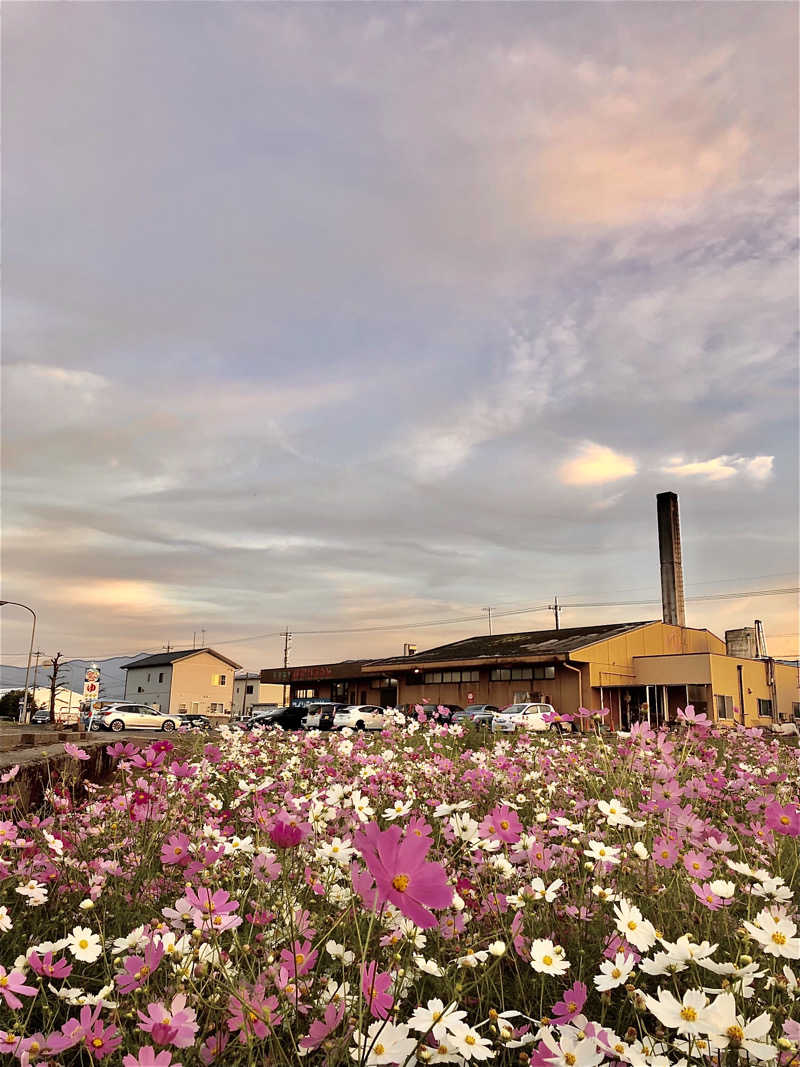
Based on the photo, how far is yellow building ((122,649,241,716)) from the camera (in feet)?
215

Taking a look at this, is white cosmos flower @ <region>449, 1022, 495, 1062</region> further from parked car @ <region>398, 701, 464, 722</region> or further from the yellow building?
the yellow building

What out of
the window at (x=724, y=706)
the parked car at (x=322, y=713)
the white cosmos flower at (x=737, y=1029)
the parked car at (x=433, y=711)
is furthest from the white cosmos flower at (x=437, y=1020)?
the window at (x=724, y=706)

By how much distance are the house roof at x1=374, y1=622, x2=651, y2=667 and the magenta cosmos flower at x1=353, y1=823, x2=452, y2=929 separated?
33495 millimetres

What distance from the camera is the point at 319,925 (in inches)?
84.5

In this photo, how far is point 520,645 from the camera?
42.5 meters

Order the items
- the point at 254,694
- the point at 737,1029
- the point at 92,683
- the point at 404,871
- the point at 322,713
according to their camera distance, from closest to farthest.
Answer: the point at 404,871
the point at 737,1029
the point at 92,683
the point at 322,713
the point at 254,694

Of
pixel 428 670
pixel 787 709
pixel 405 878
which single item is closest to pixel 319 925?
pixel 405 878

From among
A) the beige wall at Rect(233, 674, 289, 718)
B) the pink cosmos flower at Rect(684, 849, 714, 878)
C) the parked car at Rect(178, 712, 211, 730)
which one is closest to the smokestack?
the parked car at Rect(178, 712, 211, 730)

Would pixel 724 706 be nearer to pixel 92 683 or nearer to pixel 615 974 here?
pixel 92 683

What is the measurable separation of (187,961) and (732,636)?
45391 millimetres

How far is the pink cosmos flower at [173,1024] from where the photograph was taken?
1.27 m

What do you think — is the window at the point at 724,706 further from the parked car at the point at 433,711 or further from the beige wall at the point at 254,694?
the beige wall at the point at 254,694

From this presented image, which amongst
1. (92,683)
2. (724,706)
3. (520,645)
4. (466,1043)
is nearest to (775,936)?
(466,1043)

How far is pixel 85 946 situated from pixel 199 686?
6813 centimetres
